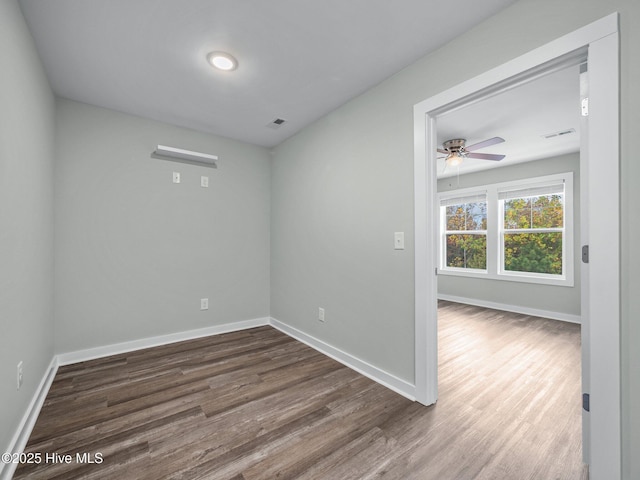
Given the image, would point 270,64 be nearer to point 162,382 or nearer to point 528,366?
point 162,382

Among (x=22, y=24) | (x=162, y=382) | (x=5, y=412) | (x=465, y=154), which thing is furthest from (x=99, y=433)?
(x=465, y=154)

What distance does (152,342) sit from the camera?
2975 millimetres

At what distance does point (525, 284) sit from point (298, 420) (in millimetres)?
4459

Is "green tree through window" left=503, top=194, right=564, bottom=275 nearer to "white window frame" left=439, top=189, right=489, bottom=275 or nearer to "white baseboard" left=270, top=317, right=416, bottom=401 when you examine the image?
"white window frame" left=439, top=189, right=489, bottom=275

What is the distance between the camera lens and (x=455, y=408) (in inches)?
75.1

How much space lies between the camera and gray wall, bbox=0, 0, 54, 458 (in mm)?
1350

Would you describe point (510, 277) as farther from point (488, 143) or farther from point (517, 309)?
point (488, 143)

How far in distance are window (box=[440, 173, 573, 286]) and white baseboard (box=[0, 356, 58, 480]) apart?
575cm

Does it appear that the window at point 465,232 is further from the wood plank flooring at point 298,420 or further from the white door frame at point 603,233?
the white door frame at point 603,233

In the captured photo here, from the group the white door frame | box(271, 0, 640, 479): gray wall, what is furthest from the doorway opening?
box(271, 0, 640, 479): gray wall

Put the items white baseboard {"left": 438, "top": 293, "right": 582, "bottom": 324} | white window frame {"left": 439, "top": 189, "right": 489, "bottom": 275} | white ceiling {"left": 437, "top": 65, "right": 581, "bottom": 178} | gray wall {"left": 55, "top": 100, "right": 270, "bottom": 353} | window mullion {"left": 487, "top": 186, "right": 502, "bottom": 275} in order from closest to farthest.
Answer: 1. white ceiling {"left": 437, "top": 65, "right": 581, "bottom": 178}
2. gray wall {"left": 55, "top": 100, "right": 270, "bottom": 353}
3. white baseboard {"left": 438, "top": 293, "right": 582, "bottom": 324}
4. window mullion {"left": 487, "top": 186, "right": 502, "bottom": 275}
5. white window frame {"left": 439, "top": 189, "right": 489, "bottom": 275}

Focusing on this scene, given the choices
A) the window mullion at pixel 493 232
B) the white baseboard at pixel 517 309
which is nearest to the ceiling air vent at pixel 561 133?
the window mullion at pixel 493 232

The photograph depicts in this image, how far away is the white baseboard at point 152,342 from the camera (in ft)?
8.50

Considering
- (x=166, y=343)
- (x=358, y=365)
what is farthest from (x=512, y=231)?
(x=166, y=343)
